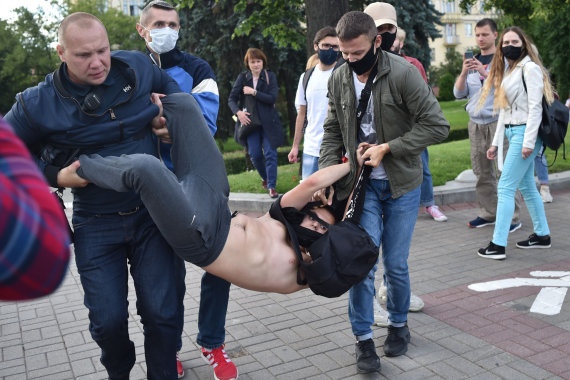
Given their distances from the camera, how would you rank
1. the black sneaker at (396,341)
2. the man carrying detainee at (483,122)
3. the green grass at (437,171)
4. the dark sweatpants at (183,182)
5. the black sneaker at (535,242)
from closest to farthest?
the dark sweatpants at (183,182), the black sneaker at (396,341), the black sneaker at (535,242), the man carrying detainee at (483,122), the green grass at (437,171)

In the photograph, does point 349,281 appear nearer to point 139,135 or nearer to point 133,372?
point 139,135

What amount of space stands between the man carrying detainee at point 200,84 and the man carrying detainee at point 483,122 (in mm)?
4049

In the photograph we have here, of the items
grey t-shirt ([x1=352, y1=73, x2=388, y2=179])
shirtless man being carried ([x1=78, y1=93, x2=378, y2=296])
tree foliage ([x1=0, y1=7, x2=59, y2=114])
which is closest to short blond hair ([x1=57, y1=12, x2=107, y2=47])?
shirtless man being carried ([x1=78, y1=93, x2=378, y2=296])

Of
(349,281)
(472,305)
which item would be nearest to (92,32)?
(349,281)

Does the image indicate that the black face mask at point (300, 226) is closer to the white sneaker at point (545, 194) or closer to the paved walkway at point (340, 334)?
the paved walkway at point (340, 334)

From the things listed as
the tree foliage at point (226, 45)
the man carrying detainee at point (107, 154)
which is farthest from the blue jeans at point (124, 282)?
the tree foliage at point (226, 45)

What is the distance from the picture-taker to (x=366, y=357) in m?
3.90

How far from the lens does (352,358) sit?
13.6 feet

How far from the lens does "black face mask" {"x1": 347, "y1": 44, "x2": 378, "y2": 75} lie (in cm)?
383

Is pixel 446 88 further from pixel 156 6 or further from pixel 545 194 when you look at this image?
pixel 156 6

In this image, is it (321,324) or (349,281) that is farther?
(321,324)

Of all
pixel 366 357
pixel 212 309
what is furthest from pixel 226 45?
pixel 366 357

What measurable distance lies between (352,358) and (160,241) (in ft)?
5.49

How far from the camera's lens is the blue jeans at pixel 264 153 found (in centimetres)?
1003
